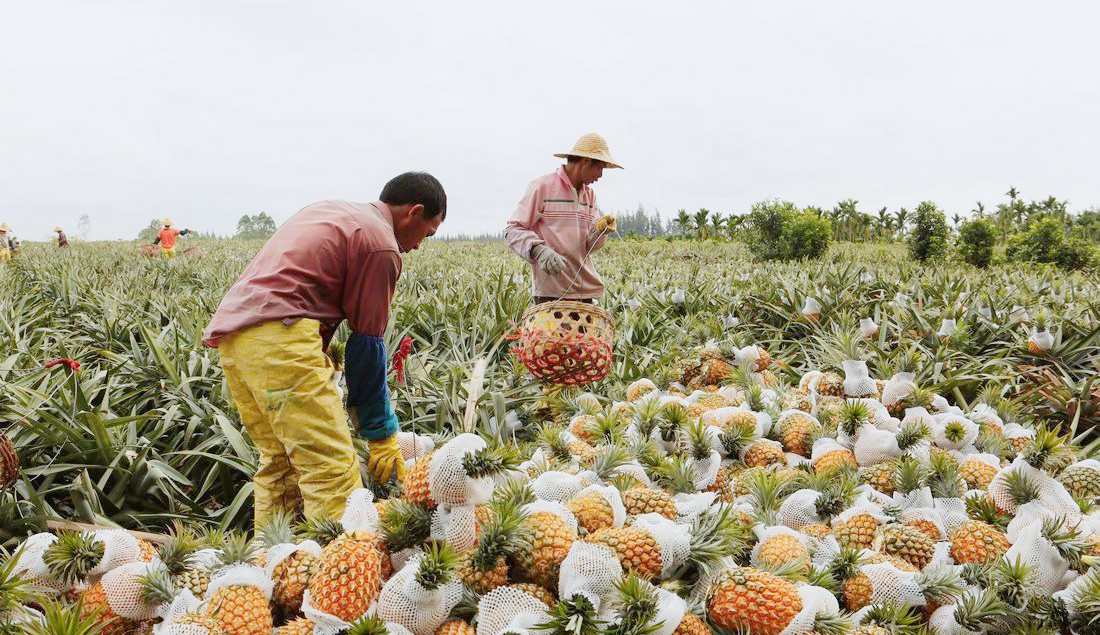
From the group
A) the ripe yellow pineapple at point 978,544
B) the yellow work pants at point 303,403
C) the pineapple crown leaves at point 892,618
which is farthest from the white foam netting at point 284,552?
the ripe yellow pineapple at point 978,544

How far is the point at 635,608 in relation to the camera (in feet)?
3.75

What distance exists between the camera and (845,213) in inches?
1177

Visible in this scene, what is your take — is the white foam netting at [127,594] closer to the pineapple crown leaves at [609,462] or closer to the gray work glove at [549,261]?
the pineapple crown leaves at [609,462]

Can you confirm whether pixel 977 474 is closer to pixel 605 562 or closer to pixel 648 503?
pixel 648 503

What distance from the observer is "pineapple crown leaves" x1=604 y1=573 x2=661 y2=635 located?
3.67ft

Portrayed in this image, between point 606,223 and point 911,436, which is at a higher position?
point 606,223

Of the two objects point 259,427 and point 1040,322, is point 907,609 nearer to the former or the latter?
point 259,427

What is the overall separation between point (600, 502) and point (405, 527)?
41 centimetres

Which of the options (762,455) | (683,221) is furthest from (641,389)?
(683,221)

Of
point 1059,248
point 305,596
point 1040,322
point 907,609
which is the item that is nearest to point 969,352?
point 1040,322

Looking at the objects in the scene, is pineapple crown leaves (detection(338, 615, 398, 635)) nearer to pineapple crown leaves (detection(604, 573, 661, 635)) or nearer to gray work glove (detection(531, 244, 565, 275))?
pineapple crown leaves (detection(604, 573, 661, 635))

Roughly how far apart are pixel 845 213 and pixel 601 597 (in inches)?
1249

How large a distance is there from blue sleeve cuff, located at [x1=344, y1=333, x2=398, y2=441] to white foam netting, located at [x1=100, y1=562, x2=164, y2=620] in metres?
1.22

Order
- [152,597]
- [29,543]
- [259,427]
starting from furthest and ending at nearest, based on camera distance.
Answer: [259,427], [29,543], [152,597]
